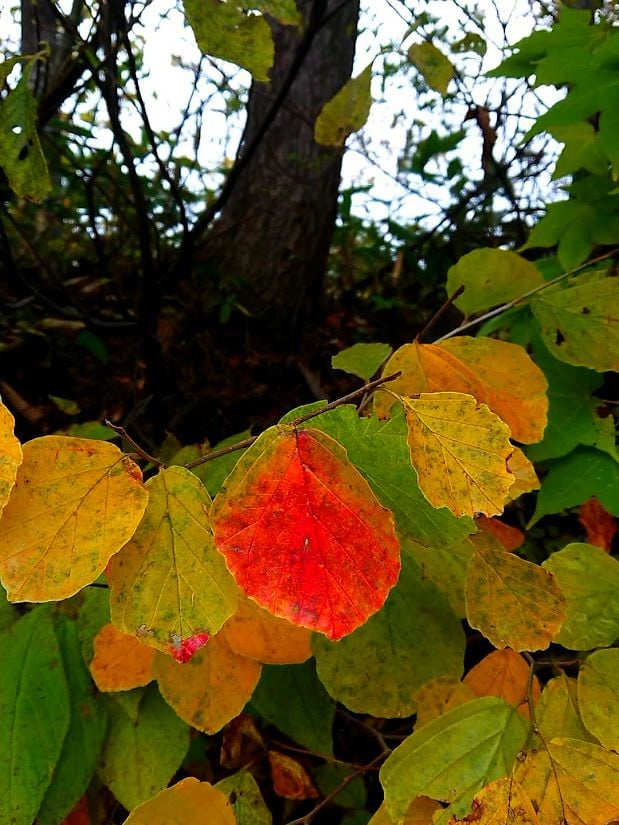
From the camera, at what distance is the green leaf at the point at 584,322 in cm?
81

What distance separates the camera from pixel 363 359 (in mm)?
800

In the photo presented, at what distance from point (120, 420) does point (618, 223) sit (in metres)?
1.36

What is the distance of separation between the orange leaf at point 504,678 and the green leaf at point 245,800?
0.30 metres

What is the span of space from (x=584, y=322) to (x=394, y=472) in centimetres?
46

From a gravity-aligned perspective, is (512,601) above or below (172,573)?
below

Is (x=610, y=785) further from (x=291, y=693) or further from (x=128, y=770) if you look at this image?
(x=128, y=770)

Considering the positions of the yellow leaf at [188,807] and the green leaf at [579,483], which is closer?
the yellow leaf at [188,807]

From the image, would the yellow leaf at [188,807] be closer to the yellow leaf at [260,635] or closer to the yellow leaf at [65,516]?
the yellow leaf at [260,635]

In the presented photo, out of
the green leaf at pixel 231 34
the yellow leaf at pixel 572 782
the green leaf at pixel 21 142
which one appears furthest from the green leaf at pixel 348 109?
the yellow leaf at pixel 572 782

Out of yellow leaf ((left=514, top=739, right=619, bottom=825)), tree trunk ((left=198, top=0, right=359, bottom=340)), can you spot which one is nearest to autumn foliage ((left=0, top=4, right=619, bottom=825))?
yellow leaf ((left=514, top=739, right=619, bottom=825))

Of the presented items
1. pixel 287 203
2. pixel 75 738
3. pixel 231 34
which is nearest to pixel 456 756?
pixel 75 738

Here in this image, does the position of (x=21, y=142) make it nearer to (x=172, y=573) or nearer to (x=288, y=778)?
(x=172, y=573)

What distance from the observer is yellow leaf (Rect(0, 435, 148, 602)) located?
449 millimetres

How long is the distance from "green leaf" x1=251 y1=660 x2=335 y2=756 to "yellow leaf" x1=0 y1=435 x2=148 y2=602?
1.42 ft
